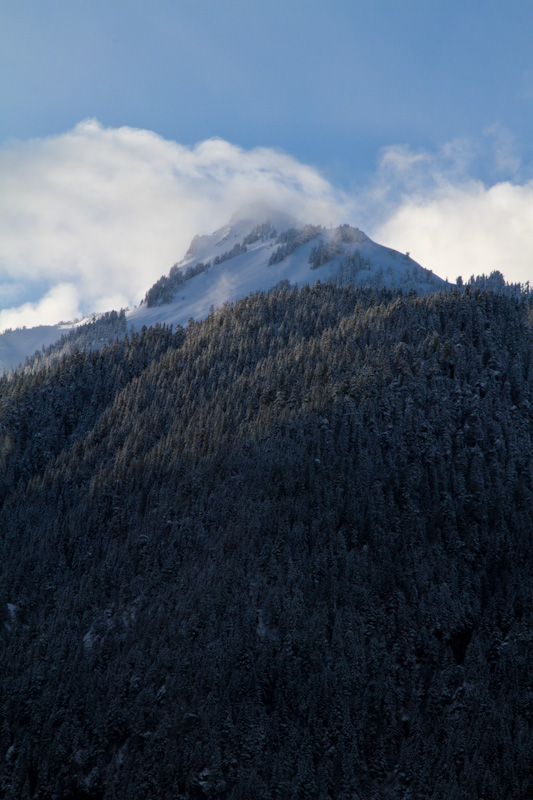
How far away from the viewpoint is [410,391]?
167750mm

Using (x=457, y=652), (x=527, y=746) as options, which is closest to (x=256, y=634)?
(x=457, y=652)

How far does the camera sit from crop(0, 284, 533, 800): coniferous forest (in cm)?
9319

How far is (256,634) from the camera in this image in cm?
11238

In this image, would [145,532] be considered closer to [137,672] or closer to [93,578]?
[93,578]

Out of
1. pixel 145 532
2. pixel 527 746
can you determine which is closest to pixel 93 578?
pixel 145 532

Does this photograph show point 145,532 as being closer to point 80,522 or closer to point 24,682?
point 80,522

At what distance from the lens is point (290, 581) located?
123062 millimetres

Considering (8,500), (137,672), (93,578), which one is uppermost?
(8,500)

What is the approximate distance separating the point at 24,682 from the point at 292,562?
56.0 meters

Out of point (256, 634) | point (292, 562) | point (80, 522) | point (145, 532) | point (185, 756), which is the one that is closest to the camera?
point (185, 756)

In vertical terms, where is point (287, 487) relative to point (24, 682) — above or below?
above

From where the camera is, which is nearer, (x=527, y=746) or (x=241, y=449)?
(x=527, y=746)

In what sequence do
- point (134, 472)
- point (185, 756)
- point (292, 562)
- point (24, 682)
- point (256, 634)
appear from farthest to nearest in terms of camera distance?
point (134, 472) → point (292, 562) → point (256, 634) → point (24, 682) → point (185, 756)

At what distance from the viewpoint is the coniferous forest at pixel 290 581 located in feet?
306
